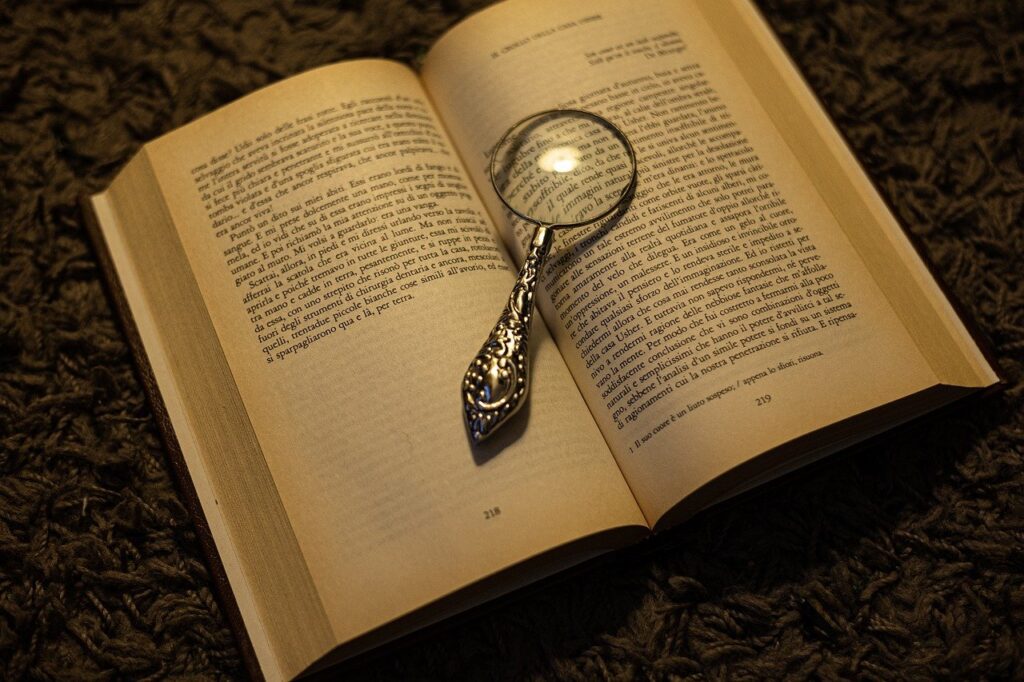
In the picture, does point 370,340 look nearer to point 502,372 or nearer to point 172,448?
point 502,372

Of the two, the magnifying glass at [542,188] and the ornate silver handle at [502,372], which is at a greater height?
the magnifying glass at [542,188]

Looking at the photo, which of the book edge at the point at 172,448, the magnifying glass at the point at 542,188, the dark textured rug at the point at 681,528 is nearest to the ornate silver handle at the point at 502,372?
the magnifying glass at the point at 542,188

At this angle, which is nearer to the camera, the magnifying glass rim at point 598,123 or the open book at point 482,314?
the open book at point 482,314

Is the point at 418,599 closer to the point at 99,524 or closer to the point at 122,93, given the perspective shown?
the point at 99,524

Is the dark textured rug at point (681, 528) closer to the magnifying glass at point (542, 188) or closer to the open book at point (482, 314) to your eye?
the open book at point (482, 314)

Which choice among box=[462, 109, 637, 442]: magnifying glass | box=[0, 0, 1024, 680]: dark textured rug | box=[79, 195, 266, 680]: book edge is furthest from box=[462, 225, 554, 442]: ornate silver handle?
box=[79, 195, 266, 680]: book edge

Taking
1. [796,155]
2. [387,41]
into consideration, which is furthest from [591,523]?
[387,41]
